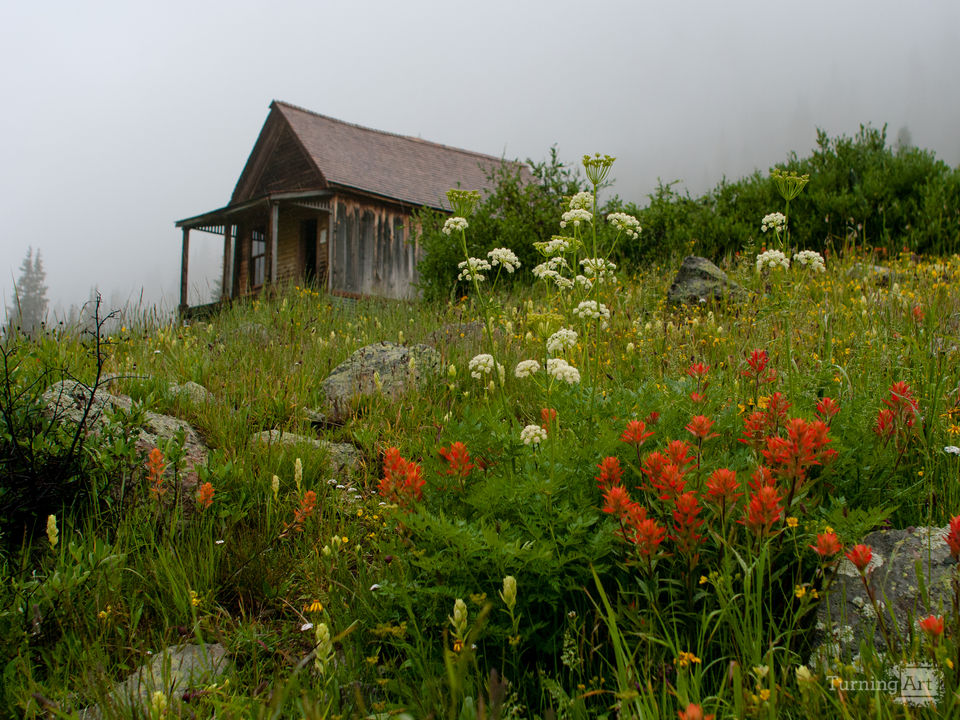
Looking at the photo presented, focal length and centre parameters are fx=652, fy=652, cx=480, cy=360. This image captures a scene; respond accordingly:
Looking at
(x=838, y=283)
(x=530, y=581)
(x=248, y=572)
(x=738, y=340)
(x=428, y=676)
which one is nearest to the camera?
(x=428, y=676)

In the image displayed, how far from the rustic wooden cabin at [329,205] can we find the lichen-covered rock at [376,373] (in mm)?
12220

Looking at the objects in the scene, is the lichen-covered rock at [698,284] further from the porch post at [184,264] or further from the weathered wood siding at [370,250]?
Result: the porch post at [184,264]

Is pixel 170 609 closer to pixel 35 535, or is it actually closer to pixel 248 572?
pixel 248 572

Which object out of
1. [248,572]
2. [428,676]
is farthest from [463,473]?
[248,572]

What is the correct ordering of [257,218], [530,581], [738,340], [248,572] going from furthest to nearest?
[257,218] → [738,340] → [248,572] → [530,581]

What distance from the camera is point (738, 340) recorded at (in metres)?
5.45

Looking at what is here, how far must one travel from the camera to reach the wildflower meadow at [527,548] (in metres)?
1.86

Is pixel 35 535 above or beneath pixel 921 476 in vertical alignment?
beneath

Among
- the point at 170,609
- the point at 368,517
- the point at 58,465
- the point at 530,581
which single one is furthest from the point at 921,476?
the point at 58,465

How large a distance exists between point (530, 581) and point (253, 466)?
2.35 metres

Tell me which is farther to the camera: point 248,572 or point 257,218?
point 257,218

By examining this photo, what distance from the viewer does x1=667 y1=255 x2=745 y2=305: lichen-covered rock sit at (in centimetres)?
840

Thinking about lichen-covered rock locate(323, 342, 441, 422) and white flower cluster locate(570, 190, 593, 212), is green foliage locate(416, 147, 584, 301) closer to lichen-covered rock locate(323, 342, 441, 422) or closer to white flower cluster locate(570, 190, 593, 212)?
lichen-covered rock locate(323, 342, 441, 422)

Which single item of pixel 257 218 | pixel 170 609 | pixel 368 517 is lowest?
pixel 170 609
